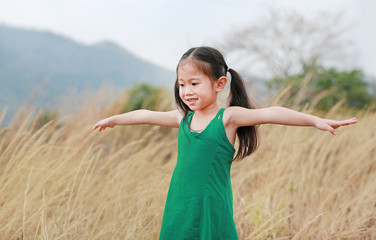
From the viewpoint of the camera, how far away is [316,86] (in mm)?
9914

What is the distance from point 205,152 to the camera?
155 cm

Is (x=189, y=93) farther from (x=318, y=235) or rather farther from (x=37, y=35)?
(x=37, y=35)

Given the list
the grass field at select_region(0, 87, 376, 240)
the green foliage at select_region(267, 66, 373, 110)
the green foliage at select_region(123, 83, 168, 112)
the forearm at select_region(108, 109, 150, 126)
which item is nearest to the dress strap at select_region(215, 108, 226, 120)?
the forearm at select_region(108, 109, 150, 126)

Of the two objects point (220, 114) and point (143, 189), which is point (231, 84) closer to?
point (220, 114)

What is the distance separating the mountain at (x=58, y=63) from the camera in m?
16.9

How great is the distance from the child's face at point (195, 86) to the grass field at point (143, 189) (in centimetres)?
65

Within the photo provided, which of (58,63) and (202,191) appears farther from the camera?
(58,63)

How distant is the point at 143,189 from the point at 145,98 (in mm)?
3712

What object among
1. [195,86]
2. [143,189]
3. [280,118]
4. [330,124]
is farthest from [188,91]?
[143,189]

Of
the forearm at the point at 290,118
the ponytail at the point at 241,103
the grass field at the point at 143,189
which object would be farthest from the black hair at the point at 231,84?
the grass field at the point at 143,189

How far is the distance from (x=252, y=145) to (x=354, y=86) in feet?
33.1

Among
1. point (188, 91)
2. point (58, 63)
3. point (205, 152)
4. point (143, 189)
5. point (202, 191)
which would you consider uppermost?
point (58, 63)

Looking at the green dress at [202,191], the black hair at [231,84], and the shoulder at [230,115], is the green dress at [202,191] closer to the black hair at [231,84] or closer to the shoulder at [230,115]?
the shoulder at [230,115]

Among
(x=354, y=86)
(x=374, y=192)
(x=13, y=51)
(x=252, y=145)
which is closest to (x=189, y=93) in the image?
(x=252, y=145)
